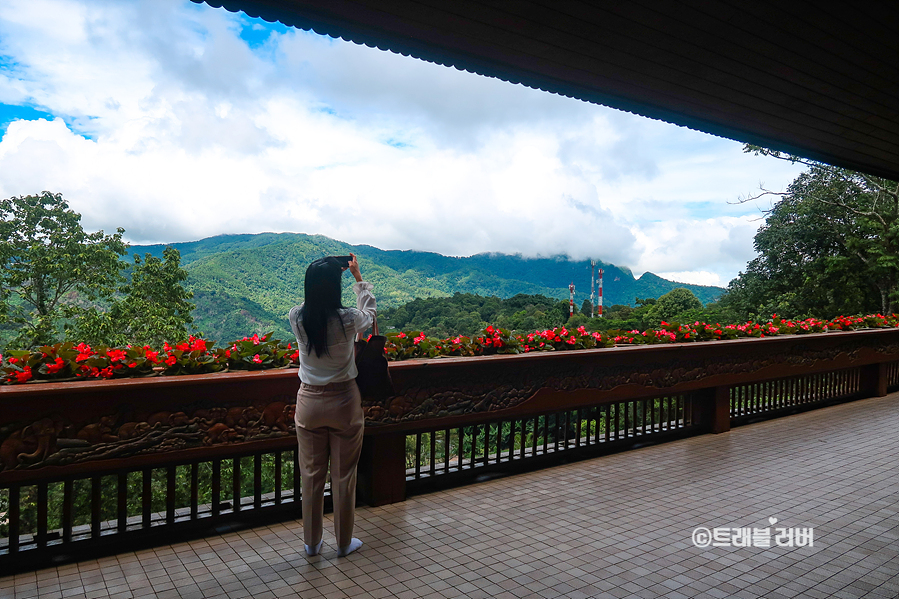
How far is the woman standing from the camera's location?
267 cm

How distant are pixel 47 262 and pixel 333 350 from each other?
13.8 metres

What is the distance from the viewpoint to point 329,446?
279 centimetres

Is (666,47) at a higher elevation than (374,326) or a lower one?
higher

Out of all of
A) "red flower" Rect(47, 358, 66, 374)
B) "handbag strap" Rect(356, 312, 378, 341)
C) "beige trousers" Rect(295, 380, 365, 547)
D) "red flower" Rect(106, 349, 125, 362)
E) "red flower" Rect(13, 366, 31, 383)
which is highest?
"handbag strap" Rect(356, 312, 378, 341)

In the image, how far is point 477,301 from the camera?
27.5ft

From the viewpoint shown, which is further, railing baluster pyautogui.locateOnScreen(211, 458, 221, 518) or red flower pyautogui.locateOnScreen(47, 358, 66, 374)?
railing baluster pyautogui.locateOnScreen(211, 458, 221, 518)

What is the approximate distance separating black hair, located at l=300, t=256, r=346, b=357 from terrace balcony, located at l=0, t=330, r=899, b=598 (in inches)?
21.2

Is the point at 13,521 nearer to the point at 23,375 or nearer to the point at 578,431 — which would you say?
the point at 23,375

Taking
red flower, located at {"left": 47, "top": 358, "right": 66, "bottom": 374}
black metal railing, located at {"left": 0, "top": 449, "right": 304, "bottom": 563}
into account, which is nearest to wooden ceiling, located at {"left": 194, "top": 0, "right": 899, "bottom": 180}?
red flower, located at {"left": 47, "top": 358, "right": 66, "bottom": 374}

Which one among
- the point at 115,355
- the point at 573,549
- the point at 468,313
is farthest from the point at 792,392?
the point at 115,355

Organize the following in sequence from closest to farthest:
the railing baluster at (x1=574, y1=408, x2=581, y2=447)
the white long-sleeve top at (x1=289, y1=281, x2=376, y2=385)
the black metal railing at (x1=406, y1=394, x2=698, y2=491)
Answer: the white long-sleeve top at (x1=289, y1=281, x2=376, y2=385) → the black metal railing at (x1=406, y1=394, x2=698, y2=491) → the railing baluster at (x1=574, y1=408, x2=581, y2=447)

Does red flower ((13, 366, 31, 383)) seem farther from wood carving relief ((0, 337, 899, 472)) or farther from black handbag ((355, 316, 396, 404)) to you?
black handbag ((355, 316, 396, 404))

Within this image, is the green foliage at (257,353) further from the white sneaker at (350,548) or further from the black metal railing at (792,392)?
the black metal railing at (792,392)

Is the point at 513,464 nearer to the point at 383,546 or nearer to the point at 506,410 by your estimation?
the point at 506,410
